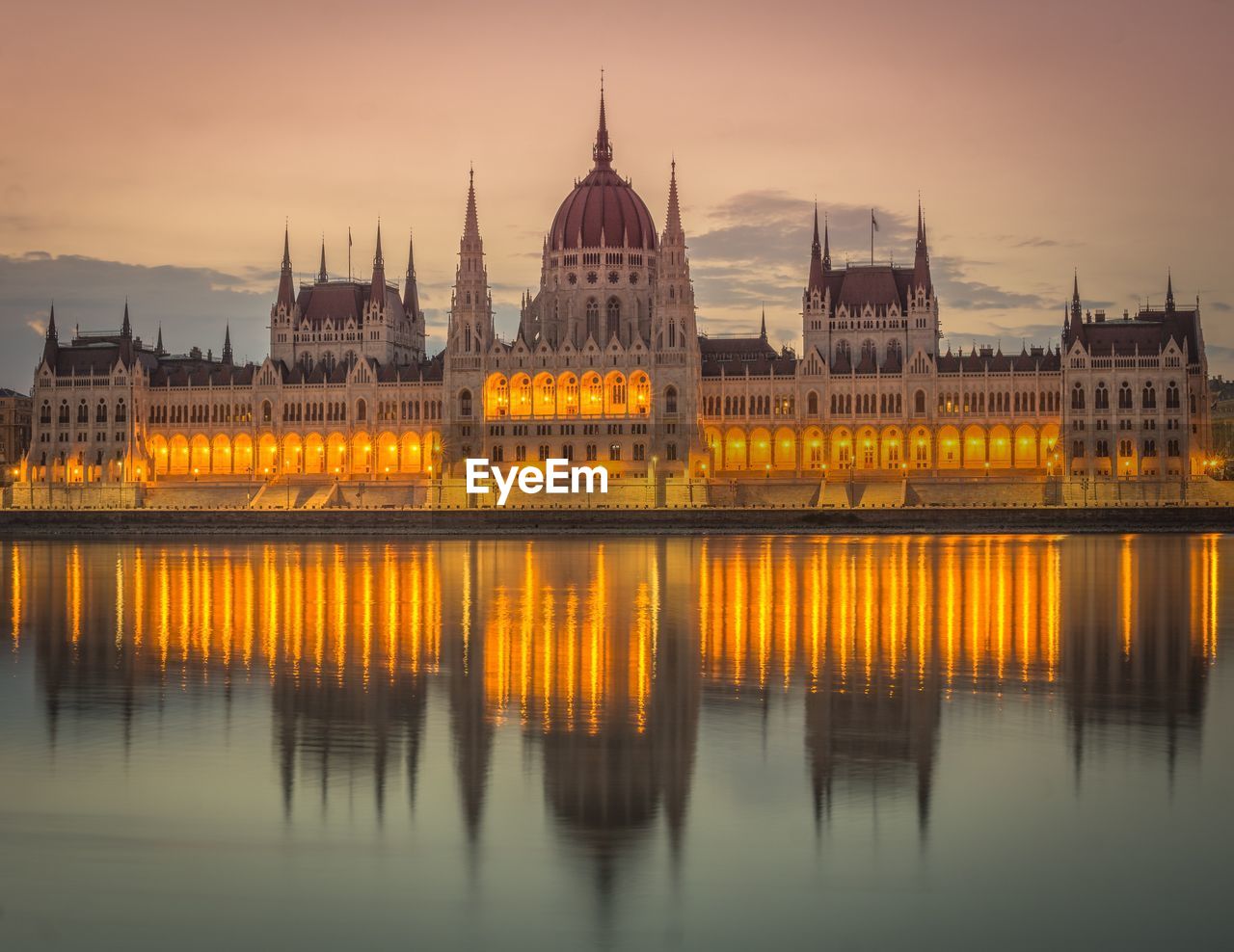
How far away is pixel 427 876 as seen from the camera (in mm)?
13922

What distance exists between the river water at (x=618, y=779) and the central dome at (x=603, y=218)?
85.3 meters

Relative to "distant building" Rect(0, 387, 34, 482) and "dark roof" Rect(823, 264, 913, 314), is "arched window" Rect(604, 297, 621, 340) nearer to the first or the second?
"dark roof" Rect(823, 264, 913, 314)

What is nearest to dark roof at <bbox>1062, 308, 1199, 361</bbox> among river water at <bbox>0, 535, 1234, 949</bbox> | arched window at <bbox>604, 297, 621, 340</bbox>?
arched window at <bbox>604, 297, 621, 340</bbox>

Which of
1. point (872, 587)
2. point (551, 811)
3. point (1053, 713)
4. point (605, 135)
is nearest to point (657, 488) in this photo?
point (605, 135)

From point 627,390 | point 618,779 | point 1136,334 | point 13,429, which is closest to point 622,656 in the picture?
point 618,779

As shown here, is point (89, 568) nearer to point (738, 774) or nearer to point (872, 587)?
point (872, 587)

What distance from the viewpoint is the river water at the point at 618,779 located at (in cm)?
1298

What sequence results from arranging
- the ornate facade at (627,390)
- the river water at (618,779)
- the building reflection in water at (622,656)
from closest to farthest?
the river water at (618,779) < the building reflection in water at (622,656) < the ornate facade at (627,390)

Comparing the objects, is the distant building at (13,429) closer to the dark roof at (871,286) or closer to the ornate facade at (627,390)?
the ornate facade at (627,390)

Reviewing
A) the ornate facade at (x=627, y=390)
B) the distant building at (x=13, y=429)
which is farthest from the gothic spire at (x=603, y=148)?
the distant building at (x=13, y=429)

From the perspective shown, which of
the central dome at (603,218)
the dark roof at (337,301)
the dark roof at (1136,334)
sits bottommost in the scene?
the dark roof at (1136,334)

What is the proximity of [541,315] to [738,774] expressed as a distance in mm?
104160

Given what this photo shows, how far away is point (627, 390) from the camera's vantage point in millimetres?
112188

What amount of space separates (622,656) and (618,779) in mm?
11563
